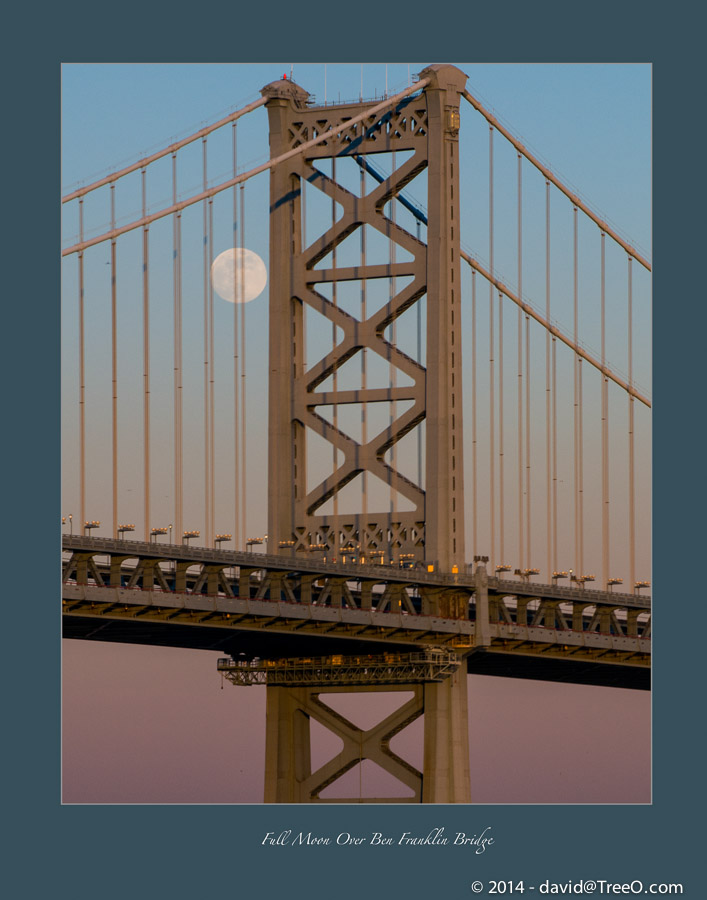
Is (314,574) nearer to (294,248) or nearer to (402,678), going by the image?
(402,678)

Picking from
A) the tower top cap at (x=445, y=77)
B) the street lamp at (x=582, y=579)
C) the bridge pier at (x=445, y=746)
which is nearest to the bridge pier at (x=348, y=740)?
the bridge pier at (x=445, y=746)

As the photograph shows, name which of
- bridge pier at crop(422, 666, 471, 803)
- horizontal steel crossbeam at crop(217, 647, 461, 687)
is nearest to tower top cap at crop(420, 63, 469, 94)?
horizontal steel crossbeam at crop(217, 647, 461, 687)

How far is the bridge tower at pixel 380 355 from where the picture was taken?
108 meters

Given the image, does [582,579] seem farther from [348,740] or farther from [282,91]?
[282,91]

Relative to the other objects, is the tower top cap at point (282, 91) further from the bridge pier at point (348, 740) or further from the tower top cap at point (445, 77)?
the bridge pier at point (348, 740)

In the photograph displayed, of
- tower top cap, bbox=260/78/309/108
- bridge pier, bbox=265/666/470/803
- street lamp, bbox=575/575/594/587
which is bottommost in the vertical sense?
bridge pier, bbox=265/666/470/803

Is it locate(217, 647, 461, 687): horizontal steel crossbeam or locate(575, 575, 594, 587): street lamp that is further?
locate(575, 575, 594, 587): street lamp

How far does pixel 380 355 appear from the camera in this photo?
110250 millimetres

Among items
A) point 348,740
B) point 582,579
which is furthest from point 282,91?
point 348,740

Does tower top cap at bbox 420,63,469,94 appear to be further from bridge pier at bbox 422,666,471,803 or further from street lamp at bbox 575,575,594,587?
bridge pier at bbox 422,666,471,803

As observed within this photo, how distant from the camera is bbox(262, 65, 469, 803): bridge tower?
107750 millimetres

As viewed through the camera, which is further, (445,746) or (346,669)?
(346,669)

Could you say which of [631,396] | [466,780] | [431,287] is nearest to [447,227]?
[431,287]

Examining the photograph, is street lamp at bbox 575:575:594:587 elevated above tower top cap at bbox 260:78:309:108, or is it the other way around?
tower top cap at bbox 260:78:309:108
